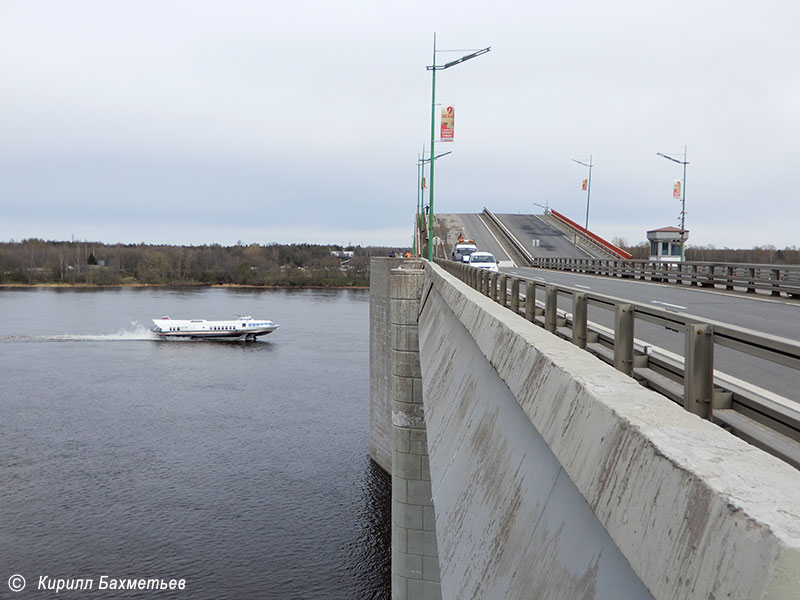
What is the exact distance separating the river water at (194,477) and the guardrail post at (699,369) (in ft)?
66.1

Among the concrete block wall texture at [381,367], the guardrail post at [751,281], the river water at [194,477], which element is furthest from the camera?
the concrete block wall texture at [381,367]

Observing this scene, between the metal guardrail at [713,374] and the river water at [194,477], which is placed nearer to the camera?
the metal guardrail at [713,374]

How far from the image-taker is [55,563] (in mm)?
23453

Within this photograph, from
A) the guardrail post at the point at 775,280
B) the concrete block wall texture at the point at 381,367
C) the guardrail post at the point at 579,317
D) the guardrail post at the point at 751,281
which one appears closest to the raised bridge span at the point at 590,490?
the guardrail post at the point at 579,317

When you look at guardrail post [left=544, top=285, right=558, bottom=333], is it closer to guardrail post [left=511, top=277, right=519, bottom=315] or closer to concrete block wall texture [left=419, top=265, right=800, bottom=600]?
concrete block wall texture [left=419, top=265, right=800, bottom=600]

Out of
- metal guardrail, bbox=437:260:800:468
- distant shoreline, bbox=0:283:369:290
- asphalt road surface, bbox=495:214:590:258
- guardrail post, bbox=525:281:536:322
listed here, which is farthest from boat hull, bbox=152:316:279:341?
metal guardrail, bbox=437:260:800:468

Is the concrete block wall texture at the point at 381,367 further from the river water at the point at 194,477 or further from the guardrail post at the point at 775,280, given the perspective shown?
the guardrail post at the point at 775,280

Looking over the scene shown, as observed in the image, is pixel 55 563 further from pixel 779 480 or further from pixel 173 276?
pixel 173 276

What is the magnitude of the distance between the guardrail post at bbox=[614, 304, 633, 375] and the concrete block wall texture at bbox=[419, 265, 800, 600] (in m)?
0.36

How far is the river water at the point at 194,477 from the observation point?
23312mm

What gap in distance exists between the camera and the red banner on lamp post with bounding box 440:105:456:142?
32.8m

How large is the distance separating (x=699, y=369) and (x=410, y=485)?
16629mm

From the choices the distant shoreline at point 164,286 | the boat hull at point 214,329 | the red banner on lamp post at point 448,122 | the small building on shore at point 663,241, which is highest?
the red banner on lamp post at point 448,122

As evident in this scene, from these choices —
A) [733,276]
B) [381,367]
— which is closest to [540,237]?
[381,367]
